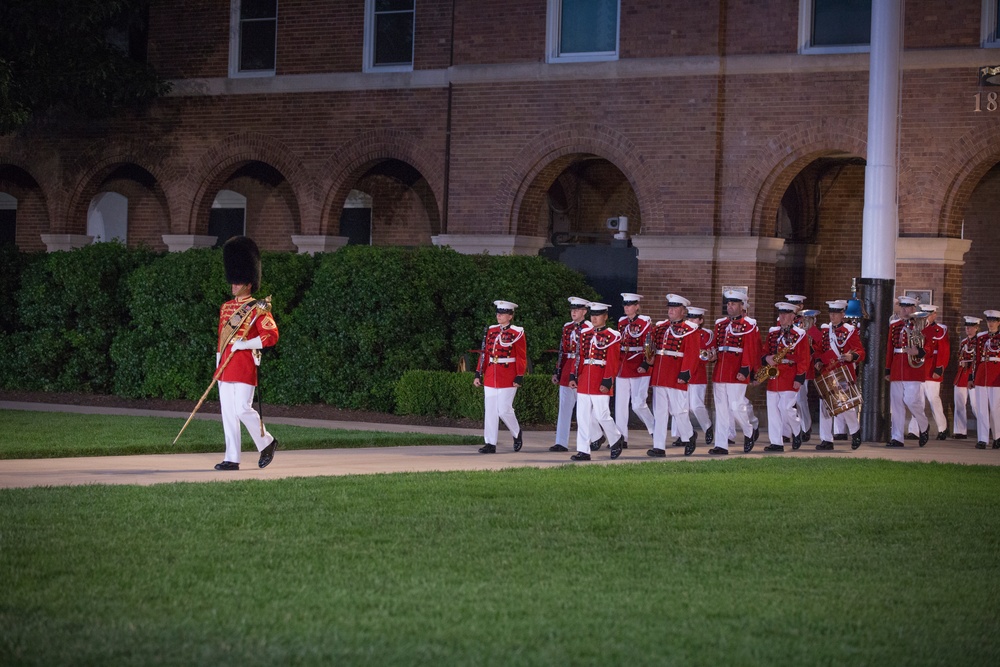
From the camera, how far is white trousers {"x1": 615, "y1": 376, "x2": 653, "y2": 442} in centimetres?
1714

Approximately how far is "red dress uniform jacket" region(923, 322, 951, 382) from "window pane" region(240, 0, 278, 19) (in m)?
13.4

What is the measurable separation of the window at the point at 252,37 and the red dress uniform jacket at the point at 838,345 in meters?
12.5

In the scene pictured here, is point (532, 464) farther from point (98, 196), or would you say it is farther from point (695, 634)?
point (98, 196)

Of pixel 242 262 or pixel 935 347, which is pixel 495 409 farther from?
pixel 935 347

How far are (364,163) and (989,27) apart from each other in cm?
1069

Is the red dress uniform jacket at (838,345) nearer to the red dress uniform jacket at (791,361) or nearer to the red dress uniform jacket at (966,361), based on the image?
the red dress uniform jacket at (791,361)

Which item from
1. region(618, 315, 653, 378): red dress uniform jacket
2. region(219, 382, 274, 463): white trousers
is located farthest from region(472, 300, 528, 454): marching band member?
region(219, 382, 274, 463): white trousers

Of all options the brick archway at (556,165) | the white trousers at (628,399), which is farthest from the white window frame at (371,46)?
the white trousers at (628,399)

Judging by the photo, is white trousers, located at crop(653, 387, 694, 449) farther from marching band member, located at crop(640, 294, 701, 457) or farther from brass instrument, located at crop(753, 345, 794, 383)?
brass instrument, located at crop(753, 345, 794, 383)

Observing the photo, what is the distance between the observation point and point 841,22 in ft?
72.5

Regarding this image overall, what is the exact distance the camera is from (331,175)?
25297 mm

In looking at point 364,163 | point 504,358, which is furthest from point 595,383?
point 364,163

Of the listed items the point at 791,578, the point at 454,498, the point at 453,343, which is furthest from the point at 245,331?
the point at 453,343

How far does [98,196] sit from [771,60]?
567 inches
